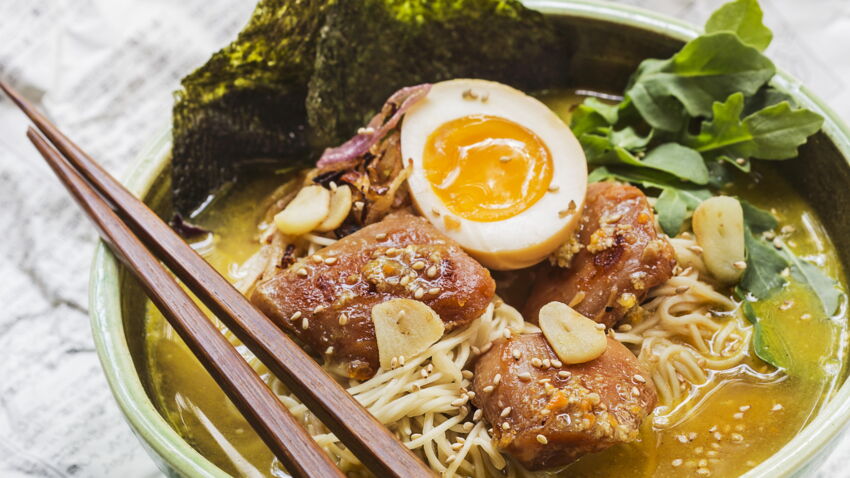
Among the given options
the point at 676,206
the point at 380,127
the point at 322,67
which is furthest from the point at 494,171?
the point at 322,67

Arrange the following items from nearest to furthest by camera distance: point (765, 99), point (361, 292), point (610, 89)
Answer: point (361, 292)
point (765, 99)
point (610, 89)

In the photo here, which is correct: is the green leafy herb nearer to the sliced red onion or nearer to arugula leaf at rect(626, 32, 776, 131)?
arugula leaf at rect(626, 32, 776, 131)

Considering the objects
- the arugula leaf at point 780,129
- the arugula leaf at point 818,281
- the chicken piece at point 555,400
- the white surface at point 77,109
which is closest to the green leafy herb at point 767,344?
the arugula leaf at point 818,281

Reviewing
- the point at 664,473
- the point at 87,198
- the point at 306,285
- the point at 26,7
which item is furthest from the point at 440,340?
the point at 26,7

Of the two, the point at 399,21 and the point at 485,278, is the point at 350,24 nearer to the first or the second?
the point at 399,21

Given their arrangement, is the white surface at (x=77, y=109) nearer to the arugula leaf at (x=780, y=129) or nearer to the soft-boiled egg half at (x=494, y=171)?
the arugula leaf at (x=780, y=129)

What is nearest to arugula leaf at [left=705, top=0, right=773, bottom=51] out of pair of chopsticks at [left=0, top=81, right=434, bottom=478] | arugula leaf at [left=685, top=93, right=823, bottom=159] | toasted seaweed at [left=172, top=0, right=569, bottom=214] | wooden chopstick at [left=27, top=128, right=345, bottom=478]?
arugula leaf at [left=685, top=93, right=823, bottom=159]

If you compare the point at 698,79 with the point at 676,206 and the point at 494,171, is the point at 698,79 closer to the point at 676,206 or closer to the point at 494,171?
the point at 676,206
